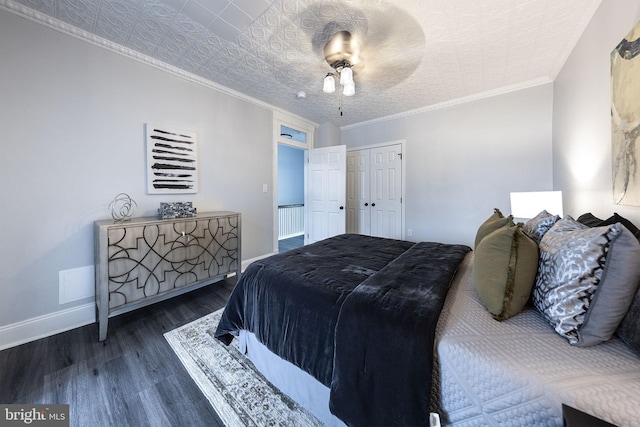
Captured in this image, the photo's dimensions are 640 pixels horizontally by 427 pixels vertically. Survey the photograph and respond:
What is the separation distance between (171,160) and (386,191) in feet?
10.9

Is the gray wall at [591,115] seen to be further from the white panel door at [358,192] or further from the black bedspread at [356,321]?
the white panel door at [358,192]

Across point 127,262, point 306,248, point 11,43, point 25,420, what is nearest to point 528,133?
point 306,248

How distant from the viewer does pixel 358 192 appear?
4562mm

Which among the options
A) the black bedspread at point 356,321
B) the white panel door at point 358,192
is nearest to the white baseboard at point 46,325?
the black bedspread at point 356,321

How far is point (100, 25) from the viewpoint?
1.91 metres

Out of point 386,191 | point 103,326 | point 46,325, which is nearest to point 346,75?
point 386,191

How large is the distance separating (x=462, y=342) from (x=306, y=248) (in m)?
1.33

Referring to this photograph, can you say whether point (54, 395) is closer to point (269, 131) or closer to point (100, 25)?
point (100, 25)

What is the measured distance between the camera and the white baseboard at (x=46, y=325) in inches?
67.4

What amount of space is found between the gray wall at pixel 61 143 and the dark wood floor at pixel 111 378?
1.37ft

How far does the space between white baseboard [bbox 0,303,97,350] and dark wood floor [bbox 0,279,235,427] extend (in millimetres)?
54

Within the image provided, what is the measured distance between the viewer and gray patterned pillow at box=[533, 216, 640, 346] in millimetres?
712

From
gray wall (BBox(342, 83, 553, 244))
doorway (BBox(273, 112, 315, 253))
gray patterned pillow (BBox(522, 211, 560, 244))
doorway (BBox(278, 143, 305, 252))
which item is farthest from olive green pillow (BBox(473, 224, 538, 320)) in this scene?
doorway (BBox(278, 143, 305, 252))

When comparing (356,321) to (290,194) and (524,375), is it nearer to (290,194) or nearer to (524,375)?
(524,375)
